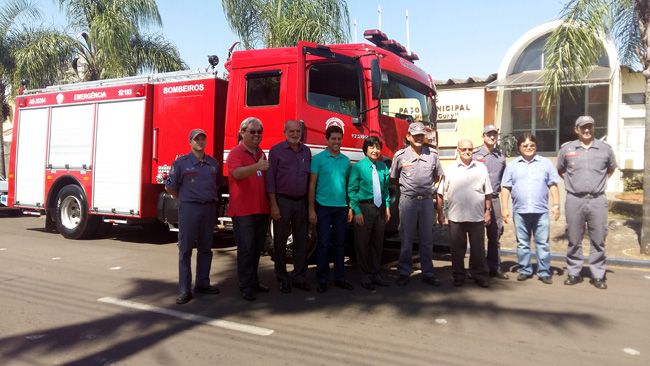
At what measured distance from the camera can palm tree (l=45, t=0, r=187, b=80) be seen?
47.1 feet

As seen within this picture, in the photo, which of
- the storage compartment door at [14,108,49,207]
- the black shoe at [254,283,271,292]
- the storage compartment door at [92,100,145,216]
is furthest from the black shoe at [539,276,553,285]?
the storage compartment door at [14,108,49,207]

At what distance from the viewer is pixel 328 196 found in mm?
5641

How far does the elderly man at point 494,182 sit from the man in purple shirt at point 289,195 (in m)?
2.22

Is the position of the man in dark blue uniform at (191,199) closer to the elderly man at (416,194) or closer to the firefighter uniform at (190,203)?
the firefighter uniform at (190,203)

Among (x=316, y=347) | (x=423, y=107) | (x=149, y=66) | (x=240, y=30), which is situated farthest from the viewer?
(x=149, y=66)

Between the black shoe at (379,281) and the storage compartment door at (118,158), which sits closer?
the black shoe at (379,281)

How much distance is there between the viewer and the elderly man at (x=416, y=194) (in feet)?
19.2

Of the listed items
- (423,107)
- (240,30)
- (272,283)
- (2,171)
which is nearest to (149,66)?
(240,30)

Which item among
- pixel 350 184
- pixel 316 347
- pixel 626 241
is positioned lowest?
pixel 316 347

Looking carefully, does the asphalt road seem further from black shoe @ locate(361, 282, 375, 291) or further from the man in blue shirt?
the man in blue shirt

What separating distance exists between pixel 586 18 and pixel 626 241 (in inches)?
145

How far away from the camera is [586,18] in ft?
27.6

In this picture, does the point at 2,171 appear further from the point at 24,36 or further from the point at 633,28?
the point at 633,28

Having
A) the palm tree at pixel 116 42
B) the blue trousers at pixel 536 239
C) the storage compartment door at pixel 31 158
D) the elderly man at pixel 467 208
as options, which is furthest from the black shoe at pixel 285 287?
the palm tree at pixel 116 42
